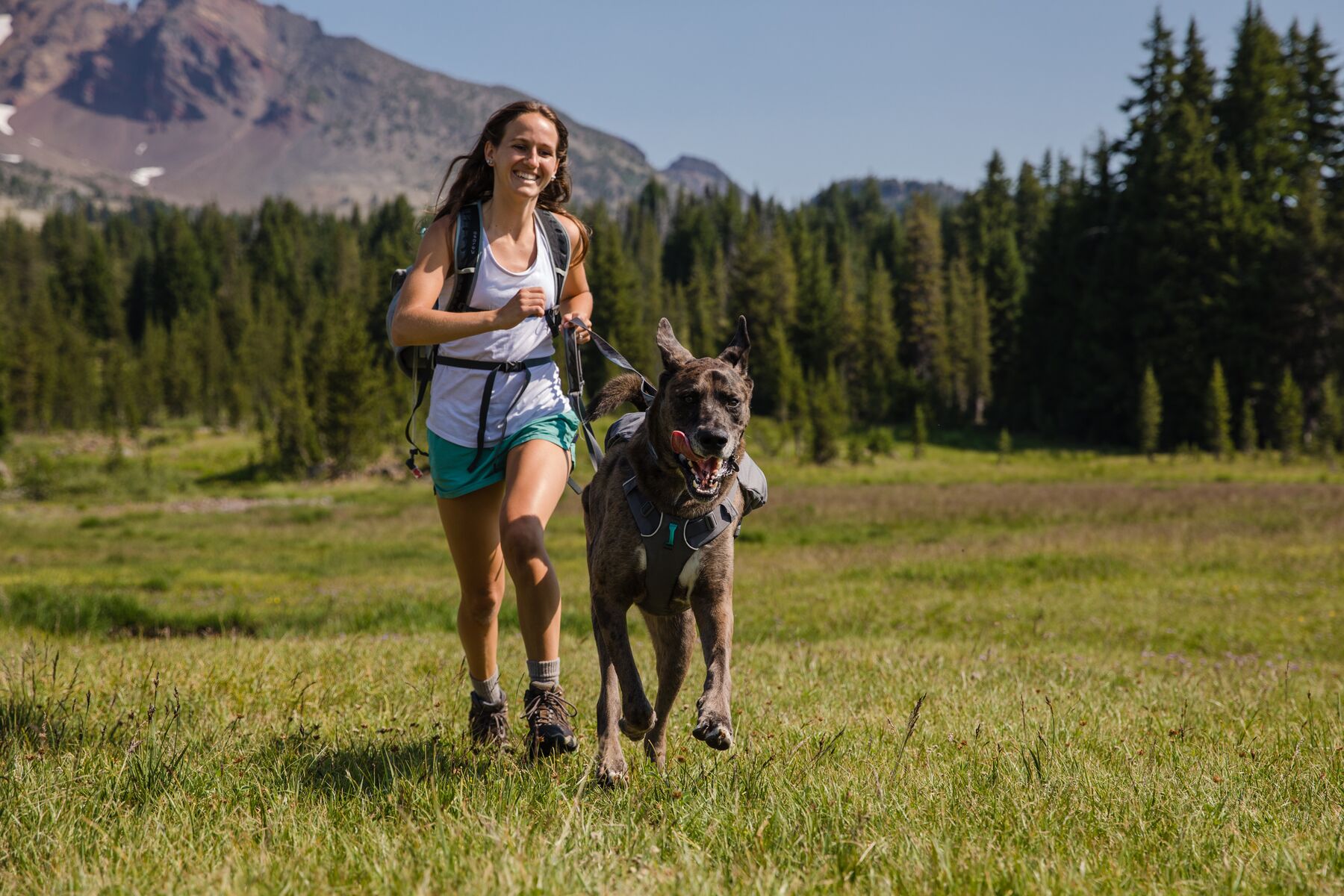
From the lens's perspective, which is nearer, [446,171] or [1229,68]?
[446,171]

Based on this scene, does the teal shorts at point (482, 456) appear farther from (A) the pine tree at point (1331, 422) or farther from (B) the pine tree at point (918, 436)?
(B) the pine tree at point (918, 436)

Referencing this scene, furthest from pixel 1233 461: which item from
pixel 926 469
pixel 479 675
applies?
pixel 479 675

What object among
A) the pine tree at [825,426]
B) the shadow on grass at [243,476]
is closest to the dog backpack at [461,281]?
the pine tree at [825,426]

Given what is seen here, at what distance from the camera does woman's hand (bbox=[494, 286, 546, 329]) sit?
4156 mm

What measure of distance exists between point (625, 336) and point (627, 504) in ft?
226

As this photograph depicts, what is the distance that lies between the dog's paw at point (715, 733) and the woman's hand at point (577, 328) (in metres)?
2.11

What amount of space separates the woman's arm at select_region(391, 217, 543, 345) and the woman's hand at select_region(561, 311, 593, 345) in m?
0.38

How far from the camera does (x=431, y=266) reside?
4.51 metres

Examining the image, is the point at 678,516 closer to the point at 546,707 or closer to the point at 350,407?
the point at 546,707

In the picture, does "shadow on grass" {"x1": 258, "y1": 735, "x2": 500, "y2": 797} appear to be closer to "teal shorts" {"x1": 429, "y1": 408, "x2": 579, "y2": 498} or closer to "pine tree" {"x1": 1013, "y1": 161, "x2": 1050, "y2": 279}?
"teal shorts" {"x1": 429, "y1": 408, "x2": 579, "y2": 498}

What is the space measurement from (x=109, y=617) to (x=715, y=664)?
10533 mm

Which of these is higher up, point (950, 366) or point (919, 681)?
point (950, 366)

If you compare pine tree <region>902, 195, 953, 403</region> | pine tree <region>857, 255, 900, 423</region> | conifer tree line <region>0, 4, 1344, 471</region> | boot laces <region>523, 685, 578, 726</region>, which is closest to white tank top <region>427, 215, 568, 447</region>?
boot laces <region>523, 685, 578, 726</region>

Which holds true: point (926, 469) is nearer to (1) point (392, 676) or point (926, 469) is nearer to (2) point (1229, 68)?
(2) point (1229, 68)
